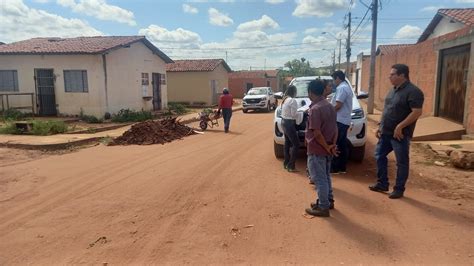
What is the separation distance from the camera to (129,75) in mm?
19391

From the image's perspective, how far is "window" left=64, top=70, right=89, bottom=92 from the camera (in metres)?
17.3

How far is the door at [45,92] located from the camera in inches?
703

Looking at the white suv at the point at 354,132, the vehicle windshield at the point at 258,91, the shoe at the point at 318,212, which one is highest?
the vehicle windshield at the point at 258,91

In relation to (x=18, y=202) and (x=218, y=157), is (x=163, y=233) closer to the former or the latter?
(x=18, y=202)

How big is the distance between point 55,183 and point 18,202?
1019 mm

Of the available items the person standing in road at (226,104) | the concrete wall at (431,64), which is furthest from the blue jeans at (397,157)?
the person standing in road at (226,104)

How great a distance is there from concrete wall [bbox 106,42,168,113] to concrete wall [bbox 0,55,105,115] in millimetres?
570

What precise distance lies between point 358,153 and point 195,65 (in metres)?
26.5

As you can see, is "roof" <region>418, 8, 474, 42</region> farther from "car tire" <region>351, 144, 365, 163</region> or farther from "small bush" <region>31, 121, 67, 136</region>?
"small bush" <region>31, 121, 67, 136</region>

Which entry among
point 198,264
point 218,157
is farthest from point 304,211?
point 218,157

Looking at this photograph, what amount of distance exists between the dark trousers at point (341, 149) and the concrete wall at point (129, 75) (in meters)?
13.6

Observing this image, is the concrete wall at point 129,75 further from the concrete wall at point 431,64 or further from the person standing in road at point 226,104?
the concrete wall at point 431,64

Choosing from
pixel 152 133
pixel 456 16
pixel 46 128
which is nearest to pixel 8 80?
pixel 46 128

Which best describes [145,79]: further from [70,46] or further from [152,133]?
[152,133]
